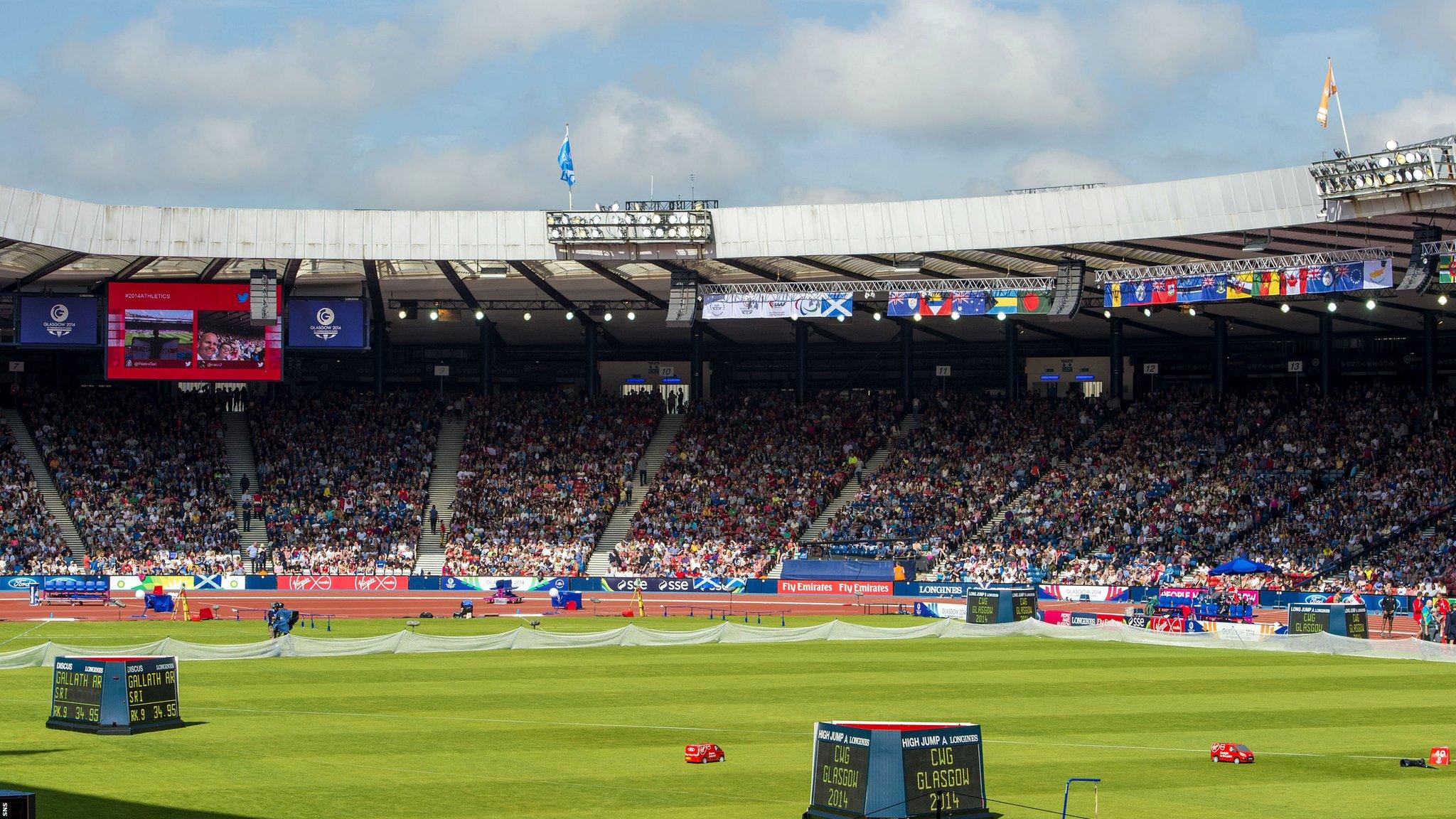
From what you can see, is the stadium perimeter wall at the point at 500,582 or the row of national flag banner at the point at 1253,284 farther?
the stadium perimeter wall at the point at 500,582

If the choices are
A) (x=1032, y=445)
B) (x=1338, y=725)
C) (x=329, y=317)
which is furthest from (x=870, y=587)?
(x=1338, y=725)

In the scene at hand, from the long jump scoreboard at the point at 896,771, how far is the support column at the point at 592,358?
191 ft

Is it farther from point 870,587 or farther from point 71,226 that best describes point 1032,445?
point 71,226

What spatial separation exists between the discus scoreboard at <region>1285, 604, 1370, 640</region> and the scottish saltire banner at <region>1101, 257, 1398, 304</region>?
33.4ft

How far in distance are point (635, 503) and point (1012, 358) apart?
58.1 feet

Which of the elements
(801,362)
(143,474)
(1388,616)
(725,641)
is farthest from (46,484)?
(1388,616)

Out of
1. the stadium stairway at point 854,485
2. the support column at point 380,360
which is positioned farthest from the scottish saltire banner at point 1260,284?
the support column at point 380,360

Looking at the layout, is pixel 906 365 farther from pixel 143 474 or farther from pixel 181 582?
pixel 143 474

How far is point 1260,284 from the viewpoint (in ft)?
162

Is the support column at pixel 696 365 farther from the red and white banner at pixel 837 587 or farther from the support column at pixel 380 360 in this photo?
the red and white banner at pixel 837 587

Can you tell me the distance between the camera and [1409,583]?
5188cm

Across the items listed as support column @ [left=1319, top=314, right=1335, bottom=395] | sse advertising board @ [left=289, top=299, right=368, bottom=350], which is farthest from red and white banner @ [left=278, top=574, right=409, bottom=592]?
support column @ [left=1319, top=314, right=1335, bottom=395]

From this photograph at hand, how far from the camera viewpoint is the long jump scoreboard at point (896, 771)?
14.9 metres

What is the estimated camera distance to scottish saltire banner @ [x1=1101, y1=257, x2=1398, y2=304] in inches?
1854
